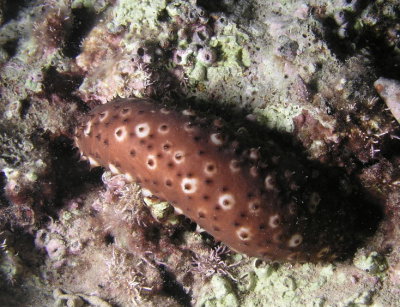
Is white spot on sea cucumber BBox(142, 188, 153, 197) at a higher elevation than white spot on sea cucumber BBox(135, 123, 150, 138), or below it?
below

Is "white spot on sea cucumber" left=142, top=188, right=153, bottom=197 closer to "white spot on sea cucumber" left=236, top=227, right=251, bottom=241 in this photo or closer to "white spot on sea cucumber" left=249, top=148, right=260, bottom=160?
"white spot on sea cucumber" left=236, top=227, right=251, bottom=241

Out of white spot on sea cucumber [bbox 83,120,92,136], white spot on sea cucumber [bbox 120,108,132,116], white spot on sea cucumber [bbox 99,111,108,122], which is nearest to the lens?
white spot on sea cucumber [bbox 120,108,132,116]

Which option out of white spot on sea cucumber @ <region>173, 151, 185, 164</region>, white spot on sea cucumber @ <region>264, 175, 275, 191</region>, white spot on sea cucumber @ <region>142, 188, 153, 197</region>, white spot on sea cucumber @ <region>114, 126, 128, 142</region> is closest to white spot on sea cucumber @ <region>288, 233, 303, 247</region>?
white spot on sea cucumber @ <region>264, 175, 275, 191</region>

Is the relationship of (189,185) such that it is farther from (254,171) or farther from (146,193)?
(146,193)

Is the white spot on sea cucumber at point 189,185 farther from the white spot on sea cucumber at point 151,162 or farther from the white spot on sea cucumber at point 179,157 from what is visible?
the white spot on sea cucumber at point 151,162

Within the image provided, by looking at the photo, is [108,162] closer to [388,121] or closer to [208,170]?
[208,170]

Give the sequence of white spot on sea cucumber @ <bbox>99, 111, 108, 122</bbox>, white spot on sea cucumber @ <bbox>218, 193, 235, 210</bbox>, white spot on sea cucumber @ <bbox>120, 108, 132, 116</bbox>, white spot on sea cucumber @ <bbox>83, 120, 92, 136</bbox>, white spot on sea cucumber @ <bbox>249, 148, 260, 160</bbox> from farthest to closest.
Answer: white spot on sea cucumber @ <bbox>83, 120, 92, 136</bbox>, white spot on sea cucumber @ <bbox>99, 111, 108, 122</bbox>, white spot on sea cucumber @ <bbox>120, 108, 132, 116</bbox>, white spot on sea cucumber @ <bbox>249, 148, 260, 160</bbox>, white spot on sea cucumber @ <bbox>218, 193, 235, 210</bbox>

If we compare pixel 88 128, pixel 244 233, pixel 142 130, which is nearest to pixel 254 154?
pixel 244 233

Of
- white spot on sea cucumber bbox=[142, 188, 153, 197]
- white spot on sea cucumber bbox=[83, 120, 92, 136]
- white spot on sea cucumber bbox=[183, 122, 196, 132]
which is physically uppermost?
white spot on sea cucumber bbox=[183, 122, 196, 132]
